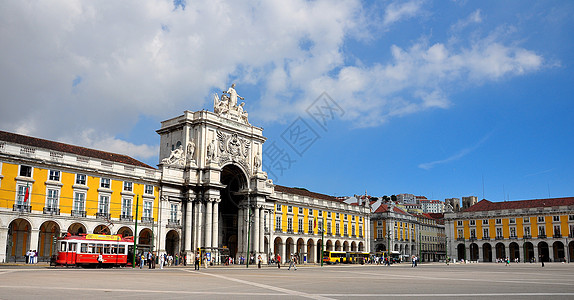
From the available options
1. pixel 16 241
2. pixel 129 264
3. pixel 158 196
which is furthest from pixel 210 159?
pixel 16 241

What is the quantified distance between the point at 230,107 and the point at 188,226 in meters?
17.9

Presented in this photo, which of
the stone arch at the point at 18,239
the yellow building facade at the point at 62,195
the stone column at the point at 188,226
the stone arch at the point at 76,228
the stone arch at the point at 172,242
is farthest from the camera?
the stone arch at the point at 172,242

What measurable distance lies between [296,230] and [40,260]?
39892mm

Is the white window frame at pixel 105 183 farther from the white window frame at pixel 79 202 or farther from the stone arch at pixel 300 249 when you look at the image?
the stone arch at pixel 300 249

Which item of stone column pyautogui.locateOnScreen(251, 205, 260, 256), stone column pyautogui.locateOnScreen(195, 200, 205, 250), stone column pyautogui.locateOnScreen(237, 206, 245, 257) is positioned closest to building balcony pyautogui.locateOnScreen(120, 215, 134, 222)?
stone column pyautogui.locateOnScreen(195, 200, 205, 250)

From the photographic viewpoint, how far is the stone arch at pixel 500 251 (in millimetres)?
109750

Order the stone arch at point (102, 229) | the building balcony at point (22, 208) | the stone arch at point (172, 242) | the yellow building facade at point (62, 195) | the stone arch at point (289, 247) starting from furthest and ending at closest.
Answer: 1. the stone arch at point (289, 247)
2. the stone arch at point (172, 242)
3. the stone arch at point (102, 229)
4. the yellow building facade at point (62, 195)
5. the building balcony at point (22, 208)

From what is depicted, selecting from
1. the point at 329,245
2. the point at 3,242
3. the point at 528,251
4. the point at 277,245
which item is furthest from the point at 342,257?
the point at 3,242

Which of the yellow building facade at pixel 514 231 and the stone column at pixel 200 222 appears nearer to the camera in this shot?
the stone column at pixel 200 222

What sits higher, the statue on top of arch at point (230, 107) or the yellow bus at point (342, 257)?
the statue on top of arch at point (230, 107)

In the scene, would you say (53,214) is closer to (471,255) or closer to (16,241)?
(16,241)

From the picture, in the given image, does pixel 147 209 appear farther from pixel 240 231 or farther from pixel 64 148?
pixel 240 231

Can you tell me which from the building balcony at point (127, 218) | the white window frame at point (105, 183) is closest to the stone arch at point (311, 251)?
the building balcony at point (127, 218)

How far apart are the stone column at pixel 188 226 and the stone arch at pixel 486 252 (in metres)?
74.0
